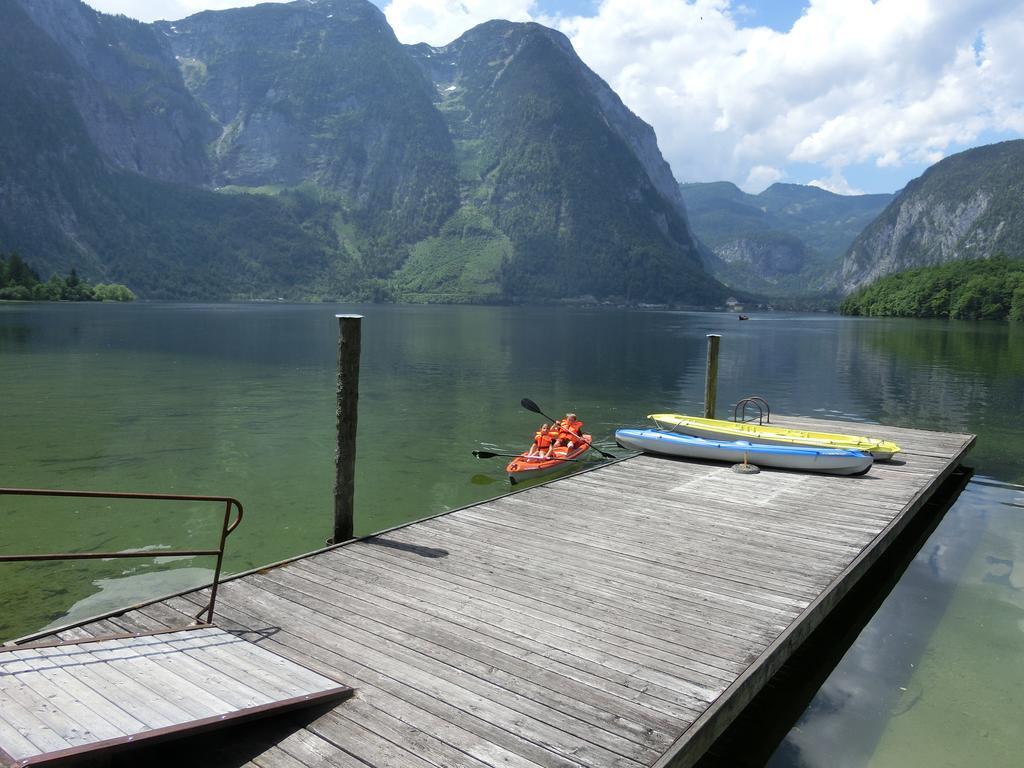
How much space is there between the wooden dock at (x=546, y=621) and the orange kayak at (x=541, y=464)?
502cm

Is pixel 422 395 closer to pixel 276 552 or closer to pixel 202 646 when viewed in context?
pixel 276 552

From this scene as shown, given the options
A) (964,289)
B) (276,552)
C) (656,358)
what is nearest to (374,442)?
(276,552)

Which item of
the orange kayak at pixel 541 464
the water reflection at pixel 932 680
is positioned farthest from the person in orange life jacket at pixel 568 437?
the water reflection at pixel 932 680

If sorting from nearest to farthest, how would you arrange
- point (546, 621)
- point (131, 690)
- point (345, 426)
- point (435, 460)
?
point (131, 690), point (546, 621), point (345, 426), point (435, 460)

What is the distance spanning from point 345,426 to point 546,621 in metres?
4.39

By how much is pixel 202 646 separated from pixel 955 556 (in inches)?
506

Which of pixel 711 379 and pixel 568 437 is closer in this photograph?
pixel 568 437

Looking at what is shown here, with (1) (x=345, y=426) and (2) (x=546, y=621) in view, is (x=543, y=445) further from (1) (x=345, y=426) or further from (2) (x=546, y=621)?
(2) (x=546, y=621)

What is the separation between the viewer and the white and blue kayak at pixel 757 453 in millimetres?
14789

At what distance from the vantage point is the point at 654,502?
494 inches

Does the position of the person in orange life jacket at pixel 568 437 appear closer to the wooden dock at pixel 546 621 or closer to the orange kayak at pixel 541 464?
the orange kayak at pixel 541 464

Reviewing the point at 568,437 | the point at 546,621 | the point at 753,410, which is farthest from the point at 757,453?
the point at 753,410

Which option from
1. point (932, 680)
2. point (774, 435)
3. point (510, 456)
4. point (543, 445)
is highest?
point (774, 435)

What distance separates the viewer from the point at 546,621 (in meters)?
7.36
